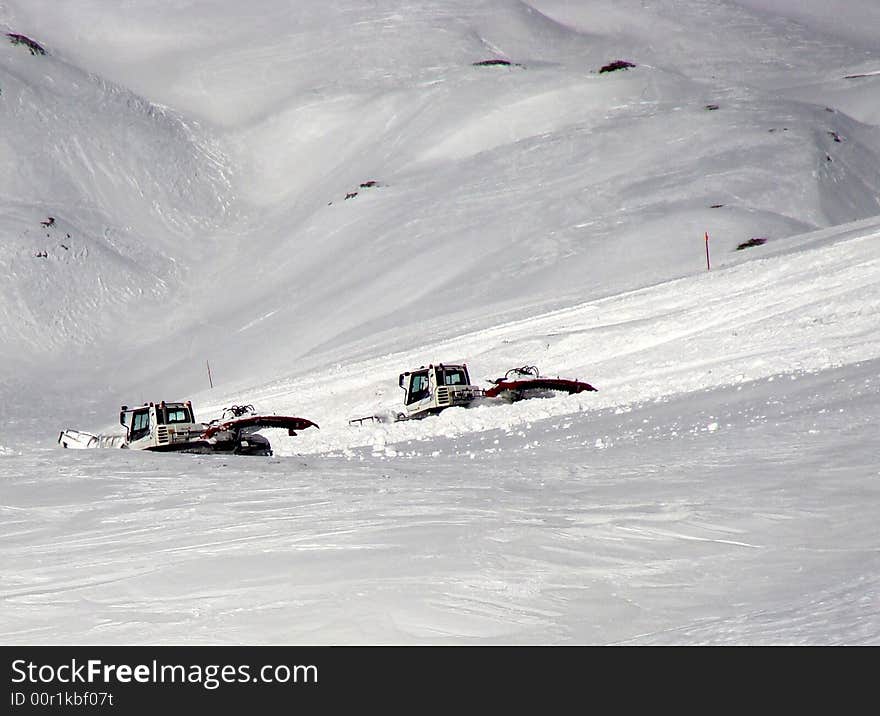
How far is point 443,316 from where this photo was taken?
41469 mm

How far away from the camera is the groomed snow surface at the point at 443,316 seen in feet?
26.0

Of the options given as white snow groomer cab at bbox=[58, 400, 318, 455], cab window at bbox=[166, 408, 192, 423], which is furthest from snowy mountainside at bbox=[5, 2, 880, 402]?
cab window at bbox=[166, 408, 192, 423]

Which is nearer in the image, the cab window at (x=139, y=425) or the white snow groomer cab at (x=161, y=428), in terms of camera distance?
the white snow groomer cab at (x=161, y=428)

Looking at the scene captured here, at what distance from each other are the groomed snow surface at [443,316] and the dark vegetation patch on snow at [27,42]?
0.93 m

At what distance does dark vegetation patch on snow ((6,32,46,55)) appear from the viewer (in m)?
86.2

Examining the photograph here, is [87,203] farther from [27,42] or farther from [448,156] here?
[27,42]

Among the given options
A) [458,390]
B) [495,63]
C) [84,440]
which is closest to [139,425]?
[84,440]

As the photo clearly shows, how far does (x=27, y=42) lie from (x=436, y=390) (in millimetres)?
73383

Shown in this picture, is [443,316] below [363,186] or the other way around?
below

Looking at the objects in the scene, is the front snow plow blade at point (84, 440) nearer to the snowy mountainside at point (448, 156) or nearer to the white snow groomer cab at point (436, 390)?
the white snow groomer cab at point (436, 390)

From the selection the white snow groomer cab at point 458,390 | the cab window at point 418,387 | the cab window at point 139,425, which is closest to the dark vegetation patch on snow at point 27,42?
the cab window at point 139,425

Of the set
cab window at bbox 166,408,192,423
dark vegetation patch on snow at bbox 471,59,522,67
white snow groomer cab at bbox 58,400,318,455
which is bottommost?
white snow groomer cab at bbox 58,400,318,455

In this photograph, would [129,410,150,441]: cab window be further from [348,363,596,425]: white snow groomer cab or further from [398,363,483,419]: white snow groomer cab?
[398,363,483,419]: white snow groomer cab

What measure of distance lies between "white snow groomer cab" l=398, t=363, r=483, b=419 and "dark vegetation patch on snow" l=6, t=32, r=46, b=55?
70.2 meters
